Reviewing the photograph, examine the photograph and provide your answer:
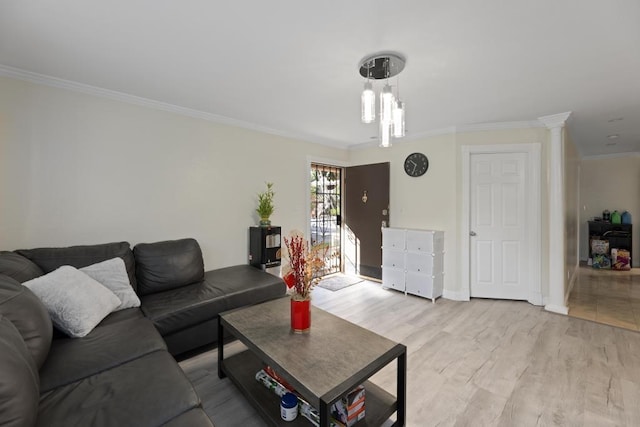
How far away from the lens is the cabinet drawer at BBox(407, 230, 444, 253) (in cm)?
361

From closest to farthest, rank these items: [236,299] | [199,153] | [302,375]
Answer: [302,375] → [236,299] → [199,153]

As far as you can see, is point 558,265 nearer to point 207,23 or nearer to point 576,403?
point 576,403

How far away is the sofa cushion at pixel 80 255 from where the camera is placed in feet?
6.70

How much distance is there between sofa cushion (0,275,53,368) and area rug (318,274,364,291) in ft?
10.5

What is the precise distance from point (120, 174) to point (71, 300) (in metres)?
1.37

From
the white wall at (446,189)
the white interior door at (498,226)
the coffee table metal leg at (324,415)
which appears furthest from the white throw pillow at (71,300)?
the white interior door at (498,226)

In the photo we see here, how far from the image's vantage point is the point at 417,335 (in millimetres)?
2688

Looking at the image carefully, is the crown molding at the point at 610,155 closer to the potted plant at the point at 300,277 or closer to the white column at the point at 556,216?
the white column at the point at 556,216

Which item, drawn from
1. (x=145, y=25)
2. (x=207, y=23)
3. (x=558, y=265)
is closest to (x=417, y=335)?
(x=558, y=265)

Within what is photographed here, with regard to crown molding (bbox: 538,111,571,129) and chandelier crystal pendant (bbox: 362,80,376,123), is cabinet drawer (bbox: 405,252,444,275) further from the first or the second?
chandelier crystal pendant (bbox: 362,80,376,123)

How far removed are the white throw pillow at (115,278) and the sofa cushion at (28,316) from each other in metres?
0.60

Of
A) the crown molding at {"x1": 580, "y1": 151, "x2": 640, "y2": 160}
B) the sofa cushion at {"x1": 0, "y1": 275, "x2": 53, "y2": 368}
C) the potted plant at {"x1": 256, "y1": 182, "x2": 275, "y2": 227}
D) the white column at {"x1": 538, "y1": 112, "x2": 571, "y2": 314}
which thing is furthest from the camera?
the crown molding at {"x1": 580, "y1": 151, "x2": 640, "y2": 160}

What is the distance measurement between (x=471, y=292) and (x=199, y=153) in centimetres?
397

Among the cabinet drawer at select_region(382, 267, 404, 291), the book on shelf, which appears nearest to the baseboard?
the cabinet drawer at select_region(382, 267, 404, 291)
